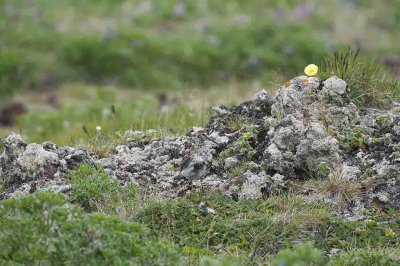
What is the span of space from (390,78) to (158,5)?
7.01 meters

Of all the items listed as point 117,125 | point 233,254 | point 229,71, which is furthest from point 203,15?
point 233,254

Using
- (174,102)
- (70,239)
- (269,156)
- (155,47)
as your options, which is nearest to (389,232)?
(269,156)

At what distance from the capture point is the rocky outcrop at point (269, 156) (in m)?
4.98

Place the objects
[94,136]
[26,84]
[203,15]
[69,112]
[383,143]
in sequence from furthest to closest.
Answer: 1. [203,15]
2. [26,84]
3. [69,112]
4. [94,136]
5. [383,143]

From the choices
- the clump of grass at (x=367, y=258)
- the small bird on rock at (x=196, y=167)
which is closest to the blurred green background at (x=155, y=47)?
the small bird on rock at (x=196, y=167)

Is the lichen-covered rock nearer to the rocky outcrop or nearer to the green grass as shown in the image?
the rocky outcrop

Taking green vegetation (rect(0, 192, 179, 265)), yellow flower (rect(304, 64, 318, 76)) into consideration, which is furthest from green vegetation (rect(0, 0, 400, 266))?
yellow flower (rect(304, 64, 318, 76))

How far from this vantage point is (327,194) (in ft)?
16.0

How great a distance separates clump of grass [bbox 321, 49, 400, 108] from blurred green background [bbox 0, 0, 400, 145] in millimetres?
3757

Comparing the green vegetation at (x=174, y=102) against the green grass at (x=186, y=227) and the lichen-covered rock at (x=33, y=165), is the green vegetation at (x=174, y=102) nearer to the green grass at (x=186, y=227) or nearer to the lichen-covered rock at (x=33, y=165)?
the green grass at (x=186, y=227)

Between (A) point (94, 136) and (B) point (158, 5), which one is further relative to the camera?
(B) point (158, 5)

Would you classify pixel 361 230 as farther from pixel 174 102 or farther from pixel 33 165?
pixel 174 102

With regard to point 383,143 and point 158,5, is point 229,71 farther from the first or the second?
point 383,143

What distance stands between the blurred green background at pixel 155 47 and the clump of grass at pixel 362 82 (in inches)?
148
